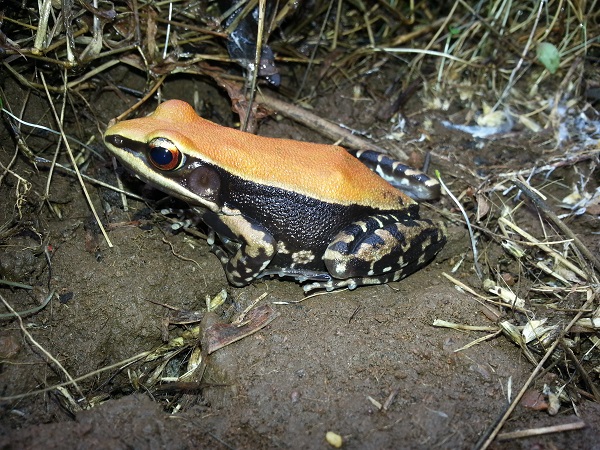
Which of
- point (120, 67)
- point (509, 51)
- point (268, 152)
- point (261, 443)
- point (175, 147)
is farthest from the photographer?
point (509, 51)

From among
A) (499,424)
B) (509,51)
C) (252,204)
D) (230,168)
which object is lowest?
(499,424)

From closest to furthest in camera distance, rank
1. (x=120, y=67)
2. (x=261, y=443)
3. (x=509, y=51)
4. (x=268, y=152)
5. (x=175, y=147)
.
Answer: (x=261, y=443) → (x=175, y=147) → (x=268, y=152) → (x=120, y=67) → (x=509, y=51)

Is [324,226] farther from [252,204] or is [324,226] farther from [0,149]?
[0,149]

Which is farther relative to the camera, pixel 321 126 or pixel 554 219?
pixel 321 126

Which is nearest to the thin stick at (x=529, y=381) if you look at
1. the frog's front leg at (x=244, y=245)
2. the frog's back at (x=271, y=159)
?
the frog's back at (x=271, y=159)

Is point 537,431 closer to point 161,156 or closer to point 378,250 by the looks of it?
point 378,250

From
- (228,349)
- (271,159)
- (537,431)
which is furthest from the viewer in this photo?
(271,159)

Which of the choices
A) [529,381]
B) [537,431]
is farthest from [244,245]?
[537,431]

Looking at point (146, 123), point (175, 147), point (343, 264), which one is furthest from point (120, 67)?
point (343, 264)
